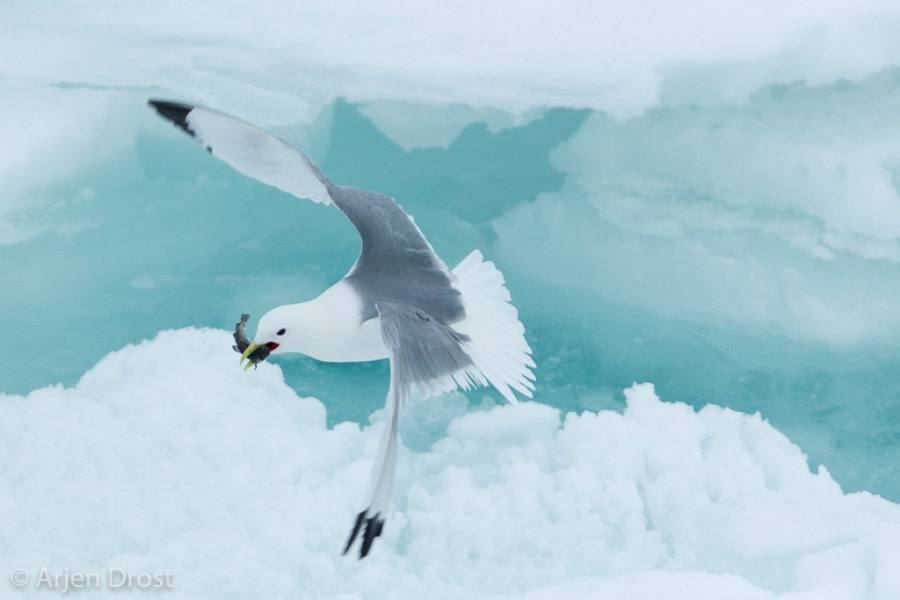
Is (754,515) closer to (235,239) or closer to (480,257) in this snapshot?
(480,257)

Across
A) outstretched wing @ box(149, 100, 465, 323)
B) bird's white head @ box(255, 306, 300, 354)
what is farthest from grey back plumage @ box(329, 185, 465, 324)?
bird's white head @ box(255, 306, 300, 354)

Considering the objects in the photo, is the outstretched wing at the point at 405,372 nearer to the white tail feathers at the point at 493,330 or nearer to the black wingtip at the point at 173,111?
the white tail feathers at the point at 493,330

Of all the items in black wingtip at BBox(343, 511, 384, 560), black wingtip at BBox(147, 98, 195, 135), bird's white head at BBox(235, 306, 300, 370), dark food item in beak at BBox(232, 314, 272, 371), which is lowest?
black wingtip at BBox(343, 511, 384, 560)

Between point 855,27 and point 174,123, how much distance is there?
7.20 ft

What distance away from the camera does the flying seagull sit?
169cm

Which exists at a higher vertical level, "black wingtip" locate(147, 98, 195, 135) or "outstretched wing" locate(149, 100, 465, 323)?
"black wingtip" locate(147, 98, 195, 135)

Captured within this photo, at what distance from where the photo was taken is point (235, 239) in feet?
9.46

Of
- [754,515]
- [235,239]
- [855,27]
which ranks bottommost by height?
[754,515]

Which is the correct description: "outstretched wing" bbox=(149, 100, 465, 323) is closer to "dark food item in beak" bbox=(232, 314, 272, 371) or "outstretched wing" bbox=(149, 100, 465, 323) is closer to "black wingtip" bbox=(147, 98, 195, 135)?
"black wingtip" bbox=(147, 98, 195, 135)

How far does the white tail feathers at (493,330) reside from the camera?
1.87 meters

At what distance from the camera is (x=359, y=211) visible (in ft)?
6.93

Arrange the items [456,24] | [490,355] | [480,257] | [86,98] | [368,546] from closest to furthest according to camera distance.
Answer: [368,546], [490,355], [480,257], [86,98], [456,24]

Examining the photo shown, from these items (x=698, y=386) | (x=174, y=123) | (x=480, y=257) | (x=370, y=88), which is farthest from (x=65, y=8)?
(x=698, y=386)

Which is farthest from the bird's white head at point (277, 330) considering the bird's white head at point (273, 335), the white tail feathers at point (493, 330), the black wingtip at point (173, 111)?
the black wingtip at point (173, 111)
